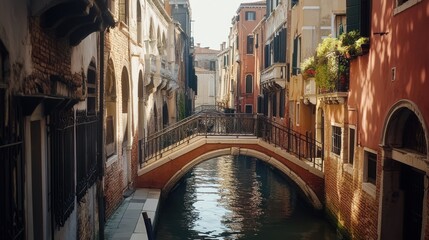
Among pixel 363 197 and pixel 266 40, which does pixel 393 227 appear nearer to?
pixel 363 197

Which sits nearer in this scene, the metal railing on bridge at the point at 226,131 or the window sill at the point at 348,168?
the window sill at the point at 348,168

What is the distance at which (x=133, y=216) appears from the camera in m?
10.7

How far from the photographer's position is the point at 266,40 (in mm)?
23859

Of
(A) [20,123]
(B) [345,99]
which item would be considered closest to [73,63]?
(A) [20,123]

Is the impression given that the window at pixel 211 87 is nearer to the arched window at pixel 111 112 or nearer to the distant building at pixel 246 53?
the distant building at pixel 246 53

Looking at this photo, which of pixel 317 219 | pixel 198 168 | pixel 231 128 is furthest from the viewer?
pixel 198 168

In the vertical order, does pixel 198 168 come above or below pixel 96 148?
below

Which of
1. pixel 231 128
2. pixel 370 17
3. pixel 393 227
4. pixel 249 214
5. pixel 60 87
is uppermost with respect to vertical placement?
pixel 370 17

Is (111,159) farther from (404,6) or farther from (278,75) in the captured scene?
(278,75)

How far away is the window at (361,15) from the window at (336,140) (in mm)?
→ 2985

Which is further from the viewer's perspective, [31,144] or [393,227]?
[393,227]

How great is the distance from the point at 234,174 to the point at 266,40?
23.2 feet

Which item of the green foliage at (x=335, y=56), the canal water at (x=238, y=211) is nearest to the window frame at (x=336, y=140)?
the green foliage at (x=335, y=56)

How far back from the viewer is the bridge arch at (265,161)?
13555 mm
